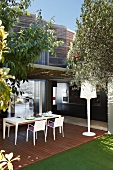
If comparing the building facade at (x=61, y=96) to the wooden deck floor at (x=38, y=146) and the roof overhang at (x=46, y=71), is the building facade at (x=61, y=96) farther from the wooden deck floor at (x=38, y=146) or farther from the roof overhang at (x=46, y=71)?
the wooden deck floor at (x=38, y=146)

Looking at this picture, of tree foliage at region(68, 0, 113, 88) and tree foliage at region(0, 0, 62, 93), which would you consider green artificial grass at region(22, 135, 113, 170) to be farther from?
tree foliage at region(0, 0, 62, 93)

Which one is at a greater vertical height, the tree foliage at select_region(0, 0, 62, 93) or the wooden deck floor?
the tree foliage at select_region(0, 0, 62, 93)

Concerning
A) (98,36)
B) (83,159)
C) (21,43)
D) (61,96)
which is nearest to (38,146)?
(83,159)

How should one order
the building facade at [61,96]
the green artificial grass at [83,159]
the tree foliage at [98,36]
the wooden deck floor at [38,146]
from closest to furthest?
1. the tree foliage at [98,36]
2. the green artificial grass at [83,159]
3. the wooden deck floor at [38,146]
4. the building facade at [61,96]

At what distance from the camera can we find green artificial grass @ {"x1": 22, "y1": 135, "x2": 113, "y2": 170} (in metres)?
4.49

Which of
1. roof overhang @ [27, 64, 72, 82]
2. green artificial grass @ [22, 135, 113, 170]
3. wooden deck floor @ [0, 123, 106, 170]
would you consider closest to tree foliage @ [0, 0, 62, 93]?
green artificial grass @ [22, 135, 113, 170]

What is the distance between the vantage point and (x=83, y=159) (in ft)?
16.4

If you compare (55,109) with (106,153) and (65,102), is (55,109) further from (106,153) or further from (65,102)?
(106,153)

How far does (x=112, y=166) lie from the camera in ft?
15.0

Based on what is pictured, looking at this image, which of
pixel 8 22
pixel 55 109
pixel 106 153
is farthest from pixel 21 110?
pixel 8 22

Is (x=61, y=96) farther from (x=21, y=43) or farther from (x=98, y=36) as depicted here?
(x=21, y=43)

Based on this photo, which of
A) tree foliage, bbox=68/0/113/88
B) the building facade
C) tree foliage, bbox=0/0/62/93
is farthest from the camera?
the building facade

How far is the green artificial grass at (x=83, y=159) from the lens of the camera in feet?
14.7

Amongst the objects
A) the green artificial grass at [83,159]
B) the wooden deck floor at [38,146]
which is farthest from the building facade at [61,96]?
the green artificial grass at [83,159]
